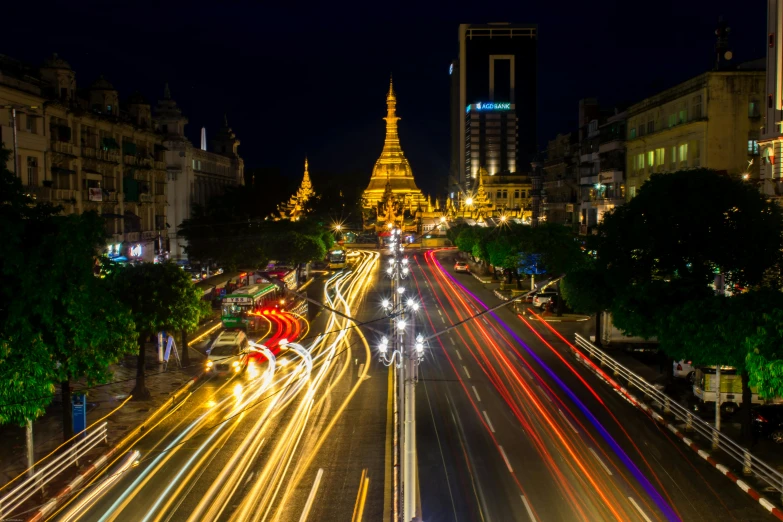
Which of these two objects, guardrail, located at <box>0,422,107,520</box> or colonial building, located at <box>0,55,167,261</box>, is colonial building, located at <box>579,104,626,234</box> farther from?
guardrail, located at <box>0,422,107,520</box>

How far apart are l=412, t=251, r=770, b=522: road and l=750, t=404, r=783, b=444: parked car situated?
2348 mm

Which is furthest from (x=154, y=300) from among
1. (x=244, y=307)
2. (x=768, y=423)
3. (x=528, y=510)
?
(x=768, y=423)

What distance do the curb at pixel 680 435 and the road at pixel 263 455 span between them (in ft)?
28.8

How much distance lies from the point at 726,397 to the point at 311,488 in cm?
1489

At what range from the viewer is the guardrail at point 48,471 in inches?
746

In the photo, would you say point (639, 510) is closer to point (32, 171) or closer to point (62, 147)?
point (32, 171)

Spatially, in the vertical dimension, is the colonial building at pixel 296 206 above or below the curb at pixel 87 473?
above

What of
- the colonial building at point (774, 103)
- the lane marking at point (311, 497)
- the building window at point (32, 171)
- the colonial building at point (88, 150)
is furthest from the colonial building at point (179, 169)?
the lane marking at point (311, 497)

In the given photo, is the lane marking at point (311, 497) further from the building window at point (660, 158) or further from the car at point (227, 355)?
the building window at point (660, 158)

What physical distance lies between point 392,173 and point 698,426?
486 feet

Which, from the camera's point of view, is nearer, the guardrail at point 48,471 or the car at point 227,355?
the guardrail at point 48,471

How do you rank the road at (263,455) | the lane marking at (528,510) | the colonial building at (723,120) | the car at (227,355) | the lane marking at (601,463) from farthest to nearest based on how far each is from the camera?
the colonial building at (723,120), the car at (227,355), the lane marking at (601,463), the road at (263,455), the lane marking at (528,510)

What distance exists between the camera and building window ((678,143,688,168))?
53969mm

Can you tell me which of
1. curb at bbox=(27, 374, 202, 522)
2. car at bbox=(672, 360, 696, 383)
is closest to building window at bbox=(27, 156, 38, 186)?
curb at bbox=(27, 374, 202, 522)
